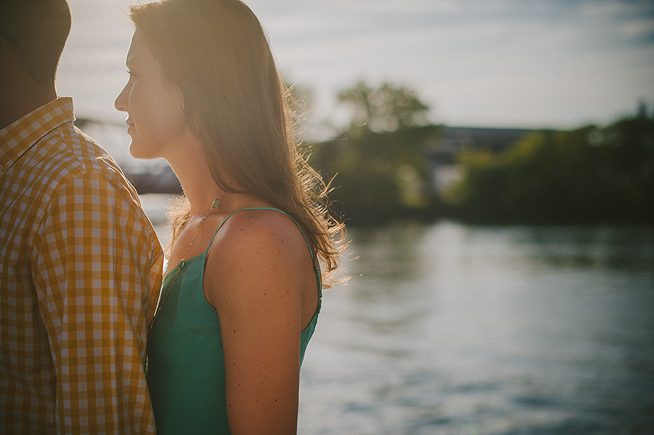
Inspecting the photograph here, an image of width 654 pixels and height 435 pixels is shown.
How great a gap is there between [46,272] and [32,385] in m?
0.27

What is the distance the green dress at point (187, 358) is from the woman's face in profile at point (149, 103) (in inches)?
11.3

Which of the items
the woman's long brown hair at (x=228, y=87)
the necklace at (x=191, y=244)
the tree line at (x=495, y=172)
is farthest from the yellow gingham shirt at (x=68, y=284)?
the tree line at (x=495, y=172)

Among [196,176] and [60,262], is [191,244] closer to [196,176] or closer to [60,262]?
[196,176]

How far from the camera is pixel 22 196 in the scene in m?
1.29

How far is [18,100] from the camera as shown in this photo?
1396mm

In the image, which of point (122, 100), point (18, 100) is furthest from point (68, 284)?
point (122, 100)

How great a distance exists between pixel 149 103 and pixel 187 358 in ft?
1.99

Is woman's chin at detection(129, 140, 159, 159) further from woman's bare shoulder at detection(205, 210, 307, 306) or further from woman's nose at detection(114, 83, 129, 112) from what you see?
woman's bare shoulder at detection(205, 210, 307, 306)

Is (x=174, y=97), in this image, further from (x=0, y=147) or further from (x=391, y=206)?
(x=391, y=206)

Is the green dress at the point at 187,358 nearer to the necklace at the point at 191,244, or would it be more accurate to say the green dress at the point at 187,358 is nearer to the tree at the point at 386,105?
the necklace at the point at 191,244

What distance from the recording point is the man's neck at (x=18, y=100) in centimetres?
138

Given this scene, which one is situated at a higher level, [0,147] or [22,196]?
[0,147]

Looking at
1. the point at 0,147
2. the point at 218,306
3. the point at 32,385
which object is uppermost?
the point at 0,147

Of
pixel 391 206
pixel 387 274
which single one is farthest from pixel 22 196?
pixel 391 206
